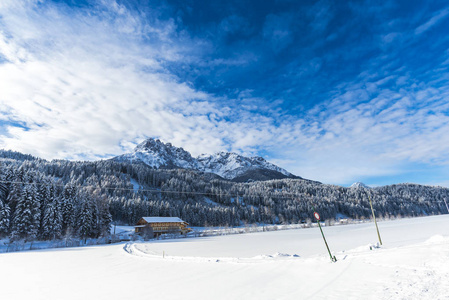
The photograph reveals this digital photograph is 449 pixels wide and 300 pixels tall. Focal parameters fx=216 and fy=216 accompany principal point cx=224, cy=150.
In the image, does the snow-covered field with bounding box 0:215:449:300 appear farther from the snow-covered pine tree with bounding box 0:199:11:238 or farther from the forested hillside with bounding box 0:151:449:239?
the forested hillside with bounding box 0:151:449:239

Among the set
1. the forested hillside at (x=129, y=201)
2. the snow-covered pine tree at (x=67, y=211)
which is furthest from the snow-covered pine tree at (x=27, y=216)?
the snow-covered pine tree at (x=67, y=211)

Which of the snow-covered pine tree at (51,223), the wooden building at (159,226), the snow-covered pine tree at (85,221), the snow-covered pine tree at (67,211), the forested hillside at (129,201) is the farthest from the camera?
the wooden building at (159,226)

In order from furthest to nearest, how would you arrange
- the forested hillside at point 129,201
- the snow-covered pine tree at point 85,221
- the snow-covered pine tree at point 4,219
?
the snow-covered pine tree at point 85,221 < the forested hillside at point 129,201 < the snow-covered pine tree at point 4,219

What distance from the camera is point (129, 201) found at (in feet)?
304

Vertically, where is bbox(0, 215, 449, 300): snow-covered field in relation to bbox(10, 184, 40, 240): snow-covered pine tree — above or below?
below

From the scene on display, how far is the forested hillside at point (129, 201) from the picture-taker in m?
46.6

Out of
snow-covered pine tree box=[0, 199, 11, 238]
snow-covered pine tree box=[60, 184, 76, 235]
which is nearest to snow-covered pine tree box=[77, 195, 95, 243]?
snow-covered pine tree box=[60, 184, 76, 235]

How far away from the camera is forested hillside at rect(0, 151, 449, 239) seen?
153ft

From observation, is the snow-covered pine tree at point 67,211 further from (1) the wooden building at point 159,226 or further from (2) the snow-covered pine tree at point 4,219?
(1) the wooden building at point 159,226

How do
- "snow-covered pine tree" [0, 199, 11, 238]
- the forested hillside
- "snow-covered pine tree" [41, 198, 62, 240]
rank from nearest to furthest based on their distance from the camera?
"snow-covered pine tree" [0, 199, 11, 238], the forested hillside, "snow-covered pine tree" [41, 198, 62, 240]

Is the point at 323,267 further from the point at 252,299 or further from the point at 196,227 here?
the point at 196,227

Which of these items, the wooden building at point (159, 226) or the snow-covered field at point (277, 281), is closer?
the snow-covered field at point (277, 281)

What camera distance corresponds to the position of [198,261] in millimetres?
19938

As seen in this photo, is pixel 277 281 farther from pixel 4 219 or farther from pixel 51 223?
pixel 51 223
